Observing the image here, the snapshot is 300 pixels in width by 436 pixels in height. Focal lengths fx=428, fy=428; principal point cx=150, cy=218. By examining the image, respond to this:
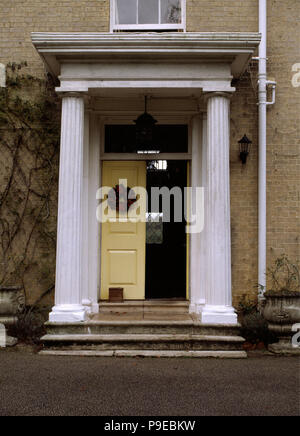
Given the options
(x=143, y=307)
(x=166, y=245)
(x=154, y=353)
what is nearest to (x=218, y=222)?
(x=166, y=245)

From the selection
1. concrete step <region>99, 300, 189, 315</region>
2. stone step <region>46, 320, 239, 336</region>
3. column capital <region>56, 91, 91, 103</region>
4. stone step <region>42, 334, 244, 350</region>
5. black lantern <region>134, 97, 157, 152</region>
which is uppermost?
column capital <region>56, 91, 91, 103</region>

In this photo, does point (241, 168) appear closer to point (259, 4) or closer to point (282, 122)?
point (282, 122)

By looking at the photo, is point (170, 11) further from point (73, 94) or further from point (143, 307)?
point (143, 307)

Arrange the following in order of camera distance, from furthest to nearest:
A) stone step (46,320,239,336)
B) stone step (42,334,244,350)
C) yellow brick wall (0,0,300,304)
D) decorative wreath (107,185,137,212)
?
1. decorative wreath (107,185,137,212)
2. yellow brick wall (0,0,300,304)
3. stone step (46,320,239,336)
4. stone step (42,334,244,350)

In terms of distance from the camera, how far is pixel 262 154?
6461 mm

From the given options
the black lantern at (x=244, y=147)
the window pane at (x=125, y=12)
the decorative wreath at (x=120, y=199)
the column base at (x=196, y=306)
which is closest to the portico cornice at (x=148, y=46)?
the black lantern at (x=244, y=147)

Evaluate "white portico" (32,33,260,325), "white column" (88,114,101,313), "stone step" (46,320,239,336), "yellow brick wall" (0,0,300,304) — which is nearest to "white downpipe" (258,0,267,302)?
"yellow brick wall" (0,0,300,304)

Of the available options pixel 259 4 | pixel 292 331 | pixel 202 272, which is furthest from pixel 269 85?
pixel 292 331

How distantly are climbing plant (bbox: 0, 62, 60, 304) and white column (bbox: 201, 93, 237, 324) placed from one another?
96.0 inches

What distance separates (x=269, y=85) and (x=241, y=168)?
4.45ft

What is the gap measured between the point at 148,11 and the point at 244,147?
277 cm

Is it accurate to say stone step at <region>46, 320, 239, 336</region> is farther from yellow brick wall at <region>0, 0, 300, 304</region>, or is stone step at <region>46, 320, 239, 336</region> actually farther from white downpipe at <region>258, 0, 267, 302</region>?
white downpipe at <region>258, 0, 267, 302</region>

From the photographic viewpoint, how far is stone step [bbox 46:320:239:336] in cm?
552

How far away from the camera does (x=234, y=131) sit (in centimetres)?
664
